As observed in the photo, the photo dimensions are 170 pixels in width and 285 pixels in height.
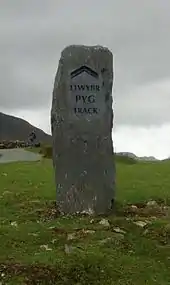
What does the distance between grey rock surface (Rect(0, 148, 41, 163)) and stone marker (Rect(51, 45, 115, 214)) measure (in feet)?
93.0

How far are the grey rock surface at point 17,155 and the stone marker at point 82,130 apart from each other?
93.0 feet

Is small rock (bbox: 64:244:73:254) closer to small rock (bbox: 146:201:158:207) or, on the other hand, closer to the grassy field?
the grassy field

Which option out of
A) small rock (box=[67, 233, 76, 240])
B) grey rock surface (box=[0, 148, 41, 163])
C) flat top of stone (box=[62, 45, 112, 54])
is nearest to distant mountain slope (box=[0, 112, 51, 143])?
grey rock surface (box=[0, 148, 41, 163])

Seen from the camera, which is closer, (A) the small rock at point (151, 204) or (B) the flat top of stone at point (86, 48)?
(B) the flat top of stone at point (86, 48)

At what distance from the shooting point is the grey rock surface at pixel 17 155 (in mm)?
48453

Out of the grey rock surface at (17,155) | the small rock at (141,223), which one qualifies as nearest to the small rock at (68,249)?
the small rock at (141,223)

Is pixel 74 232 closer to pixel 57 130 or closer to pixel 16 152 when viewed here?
pixel 57 130

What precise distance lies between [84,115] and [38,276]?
23.4 feet

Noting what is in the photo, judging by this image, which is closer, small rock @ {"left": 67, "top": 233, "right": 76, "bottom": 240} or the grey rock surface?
small rock @ {"left": 67, "top": 233, "right": 76, "bottom": 240}

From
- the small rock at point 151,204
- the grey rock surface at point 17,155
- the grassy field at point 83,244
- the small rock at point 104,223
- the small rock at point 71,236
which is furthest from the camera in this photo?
the grey rock surface at point 17,155

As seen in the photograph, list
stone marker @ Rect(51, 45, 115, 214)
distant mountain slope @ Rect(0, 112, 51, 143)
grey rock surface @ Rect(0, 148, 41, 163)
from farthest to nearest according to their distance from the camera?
distant mountain slope @ Rect(0, 112, 51, 143), grey rock surface @ Rect(0, 148, 41, 163), stone marker @ Rect(51, 45, 115, 214)

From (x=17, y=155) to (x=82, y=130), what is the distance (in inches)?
1293

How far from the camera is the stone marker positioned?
19.2 metres

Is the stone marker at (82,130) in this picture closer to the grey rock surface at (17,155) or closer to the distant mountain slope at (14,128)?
the grey rock surface at (17,155)
